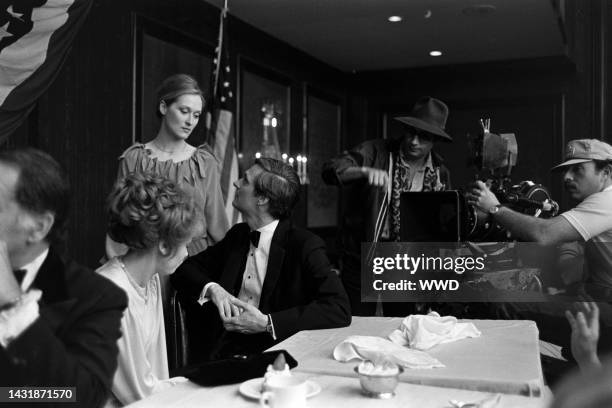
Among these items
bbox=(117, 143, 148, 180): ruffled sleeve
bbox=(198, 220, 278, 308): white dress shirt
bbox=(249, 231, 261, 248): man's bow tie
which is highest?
bbox=(117, 143, 148, 180): ruffled sleeve

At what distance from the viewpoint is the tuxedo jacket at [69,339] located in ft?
2.75

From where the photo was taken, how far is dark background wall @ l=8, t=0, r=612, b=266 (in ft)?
3.88

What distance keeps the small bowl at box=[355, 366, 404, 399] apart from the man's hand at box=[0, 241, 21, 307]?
56 cm

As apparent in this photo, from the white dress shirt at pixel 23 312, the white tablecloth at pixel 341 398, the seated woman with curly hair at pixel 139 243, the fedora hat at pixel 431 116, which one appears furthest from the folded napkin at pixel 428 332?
the white dress shirt at pixel 23 312

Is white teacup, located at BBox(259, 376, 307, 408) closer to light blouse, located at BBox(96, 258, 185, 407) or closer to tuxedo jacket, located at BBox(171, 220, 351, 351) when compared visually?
light blouse, located at BBox(96, 258, 185, 407)

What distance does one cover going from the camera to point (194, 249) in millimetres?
1706

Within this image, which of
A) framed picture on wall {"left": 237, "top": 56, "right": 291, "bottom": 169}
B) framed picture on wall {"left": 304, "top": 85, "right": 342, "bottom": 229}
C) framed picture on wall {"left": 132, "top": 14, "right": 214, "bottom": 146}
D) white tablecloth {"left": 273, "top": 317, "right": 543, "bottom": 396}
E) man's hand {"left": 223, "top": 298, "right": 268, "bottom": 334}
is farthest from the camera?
framed picture on wall {"left": 237, "top": 56, "right": 291, "bottom": 169}

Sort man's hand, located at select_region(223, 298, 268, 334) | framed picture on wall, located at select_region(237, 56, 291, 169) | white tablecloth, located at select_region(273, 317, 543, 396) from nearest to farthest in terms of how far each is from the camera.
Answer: white tablecloth, located at select_region(273, 317, 543, 396) < man's hand, located at select_region(223, 298, 268, 334) < framed picture on wall, located at select_region(237, 56, 291, 169)

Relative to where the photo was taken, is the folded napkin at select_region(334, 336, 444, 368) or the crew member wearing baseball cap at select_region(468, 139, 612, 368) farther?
the crew member wearing baseball cap at select_region(468, 139, 612, 368)

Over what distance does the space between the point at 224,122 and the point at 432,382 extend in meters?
1.03

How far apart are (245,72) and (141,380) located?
111cm

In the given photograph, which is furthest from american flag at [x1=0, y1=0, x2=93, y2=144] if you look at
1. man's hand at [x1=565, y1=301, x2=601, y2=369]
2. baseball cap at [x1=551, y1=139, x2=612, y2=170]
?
man's hand at [x1=565, y1=301, x2=601, y2=369]

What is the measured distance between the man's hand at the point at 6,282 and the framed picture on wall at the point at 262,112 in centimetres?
98

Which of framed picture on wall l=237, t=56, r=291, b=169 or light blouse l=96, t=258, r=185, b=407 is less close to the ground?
framed picture on wall l=237, t=56, r=291, b=169
